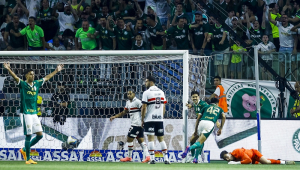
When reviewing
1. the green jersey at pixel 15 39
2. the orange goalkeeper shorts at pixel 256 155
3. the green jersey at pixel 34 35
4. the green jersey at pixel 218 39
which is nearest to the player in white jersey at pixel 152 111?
the orange goalkeeper shorts at pixel 256 155

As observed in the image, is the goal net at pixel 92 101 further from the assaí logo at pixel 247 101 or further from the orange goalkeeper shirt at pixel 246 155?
the orange goalkeeper shirt at pixel 246 155

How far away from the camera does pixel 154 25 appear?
1669 cm

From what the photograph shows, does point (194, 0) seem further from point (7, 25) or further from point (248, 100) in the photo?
point (7, 25)

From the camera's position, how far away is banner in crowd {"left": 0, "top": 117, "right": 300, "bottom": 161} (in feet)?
44.6

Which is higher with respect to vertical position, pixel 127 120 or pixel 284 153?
pixel 127 120

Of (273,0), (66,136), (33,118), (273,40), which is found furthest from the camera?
(273,0)

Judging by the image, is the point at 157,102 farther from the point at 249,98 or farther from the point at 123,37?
the point at 123,37

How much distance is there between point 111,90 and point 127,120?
1.03 meters

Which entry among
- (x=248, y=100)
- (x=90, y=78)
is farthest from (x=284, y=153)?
(x=90, y=78)

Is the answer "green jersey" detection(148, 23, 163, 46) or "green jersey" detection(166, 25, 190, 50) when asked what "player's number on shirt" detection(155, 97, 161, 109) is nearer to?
"green jersey" detection(166, 25, 190, 50)

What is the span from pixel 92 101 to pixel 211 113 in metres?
3.56

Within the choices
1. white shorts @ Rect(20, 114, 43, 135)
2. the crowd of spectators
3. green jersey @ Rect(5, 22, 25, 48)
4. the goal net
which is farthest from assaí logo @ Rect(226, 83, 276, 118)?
green jersey @ Rect(5, 22, 25, 48)

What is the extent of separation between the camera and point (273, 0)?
17.7 meters

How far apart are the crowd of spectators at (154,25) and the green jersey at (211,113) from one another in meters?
3.13
